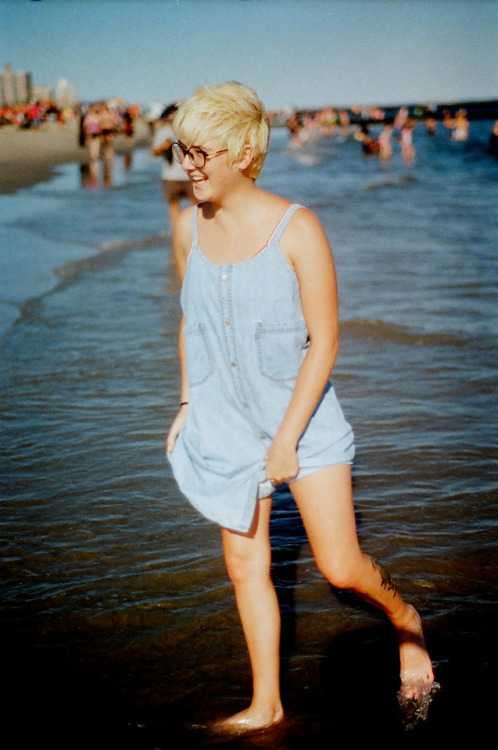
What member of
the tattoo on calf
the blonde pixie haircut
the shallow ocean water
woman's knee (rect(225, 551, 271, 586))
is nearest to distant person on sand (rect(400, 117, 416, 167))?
the shallow ocean water

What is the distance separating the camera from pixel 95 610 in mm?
3336

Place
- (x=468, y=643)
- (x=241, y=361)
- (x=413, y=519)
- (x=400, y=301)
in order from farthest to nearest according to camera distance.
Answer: (x=400, y=301)
(x=413, y=519)
(x=468, y=643)
(x=241, y=361)

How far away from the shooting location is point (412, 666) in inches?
111

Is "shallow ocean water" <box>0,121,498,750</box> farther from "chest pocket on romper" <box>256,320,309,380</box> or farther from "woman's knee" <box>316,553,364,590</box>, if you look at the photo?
"chest pocket on romper" <box>256,320,309,380</box>

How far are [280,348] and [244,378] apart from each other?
142 millimetres

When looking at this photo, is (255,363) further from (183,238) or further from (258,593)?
(258,593)

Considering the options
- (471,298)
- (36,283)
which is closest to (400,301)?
(471,298)

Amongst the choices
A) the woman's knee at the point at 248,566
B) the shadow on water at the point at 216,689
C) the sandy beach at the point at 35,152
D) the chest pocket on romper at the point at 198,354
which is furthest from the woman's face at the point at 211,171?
the sandy beach at the point at 35,152

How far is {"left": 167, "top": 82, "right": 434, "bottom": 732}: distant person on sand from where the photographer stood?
2.30m

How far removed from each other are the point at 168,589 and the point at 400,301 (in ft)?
19.1

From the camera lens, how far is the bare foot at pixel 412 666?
2803 mm

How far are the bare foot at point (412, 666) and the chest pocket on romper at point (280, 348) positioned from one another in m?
1.00

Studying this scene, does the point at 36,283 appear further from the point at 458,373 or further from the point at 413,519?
the point at 413,519

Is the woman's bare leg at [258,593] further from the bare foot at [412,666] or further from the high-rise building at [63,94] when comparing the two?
the high-rise building at [63,94]
